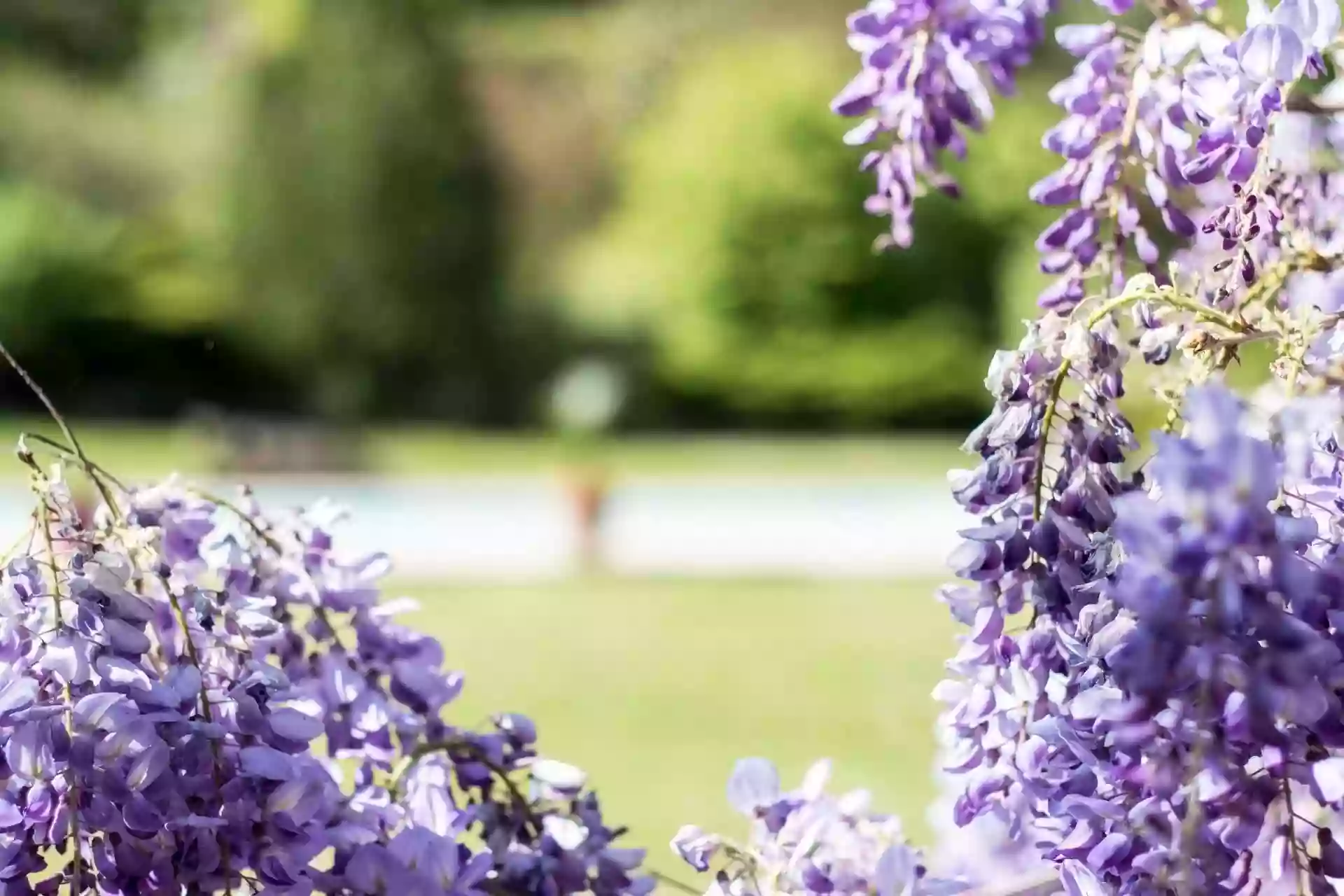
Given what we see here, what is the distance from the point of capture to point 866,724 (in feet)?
19.4

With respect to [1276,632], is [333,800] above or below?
below

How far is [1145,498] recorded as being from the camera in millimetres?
609

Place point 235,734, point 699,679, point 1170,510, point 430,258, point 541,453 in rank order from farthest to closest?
1. point 430,258
2. point 541,453
3. point 699,679
4. point 235,734
5. point 1170,510

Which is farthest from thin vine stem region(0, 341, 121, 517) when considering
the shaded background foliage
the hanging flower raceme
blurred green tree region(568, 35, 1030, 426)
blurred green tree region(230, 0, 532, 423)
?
blurred green tree region(230, 0, 532, 423)

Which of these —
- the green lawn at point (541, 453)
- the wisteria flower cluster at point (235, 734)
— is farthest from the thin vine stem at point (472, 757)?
the green lawn at point (541, 453)

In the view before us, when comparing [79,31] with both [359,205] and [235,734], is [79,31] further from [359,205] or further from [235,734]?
[235,734]

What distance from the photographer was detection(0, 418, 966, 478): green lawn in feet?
46.9

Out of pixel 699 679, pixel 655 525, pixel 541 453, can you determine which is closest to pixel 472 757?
pixel 699 679

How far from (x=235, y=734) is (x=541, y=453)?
50.2 ft

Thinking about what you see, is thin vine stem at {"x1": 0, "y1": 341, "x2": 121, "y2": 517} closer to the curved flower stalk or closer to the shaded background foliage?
the curved flower stalk

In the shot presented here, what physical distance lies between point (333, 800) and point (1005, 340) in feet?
50.2

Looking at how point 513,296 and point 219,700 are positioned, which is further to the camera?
point 513,296

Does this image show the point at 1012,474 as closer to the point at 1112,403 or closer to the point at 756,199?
the point at 1112,403

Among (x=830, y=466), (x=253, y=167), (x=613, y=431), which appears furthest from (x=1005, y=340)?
(x=253, y=167)
